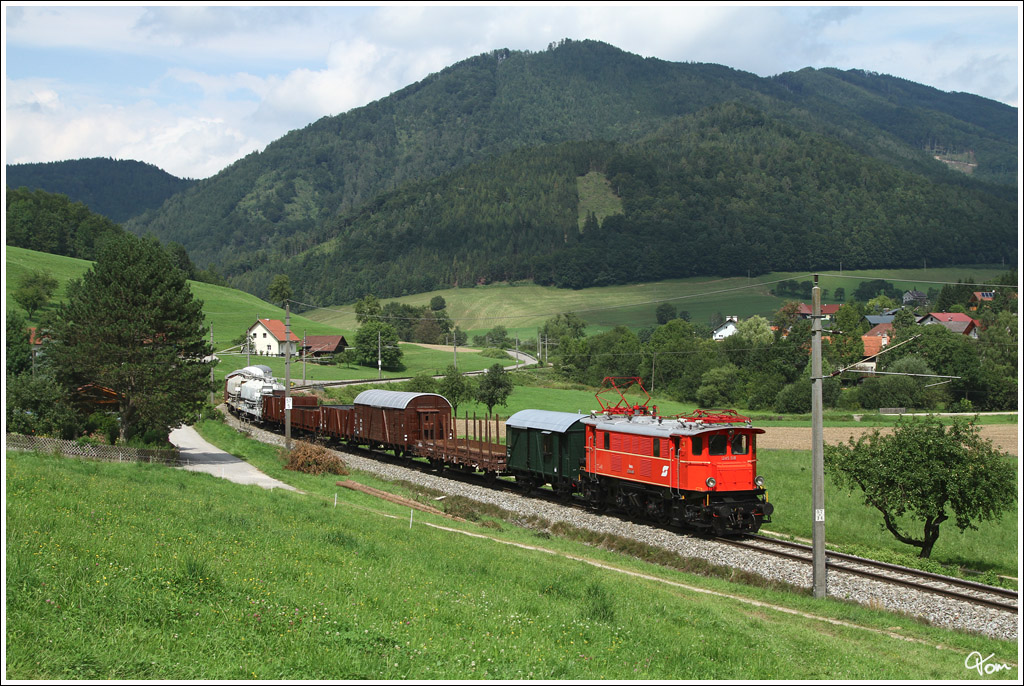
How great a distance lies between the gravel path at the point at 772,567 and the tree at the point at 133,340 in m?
16.0

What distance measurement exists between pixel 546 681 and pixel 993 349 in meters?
101

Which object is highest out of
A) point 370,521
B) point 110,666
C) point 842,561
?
point 110,666

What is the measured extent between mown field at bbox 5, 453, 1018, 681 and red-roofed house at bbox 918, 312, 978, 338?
113 meters

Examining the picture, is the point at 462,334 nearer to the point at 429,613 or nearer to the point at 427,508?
the point at 427,508

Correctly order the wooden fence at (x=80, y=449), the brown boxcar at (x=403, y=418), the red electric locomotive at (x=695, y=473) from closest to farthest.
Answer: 1. the red electric locomotive at (x=695, y=473)
2. the wooden fence at (x=80, y=449)
3. the brown boxcar at (x=403, y=418)

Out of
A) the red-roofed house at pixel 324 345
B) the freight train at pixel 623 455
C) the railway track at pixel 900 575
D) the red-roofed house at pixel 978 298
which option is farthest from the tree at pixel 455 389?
the red-roofed house at pixel 978 298

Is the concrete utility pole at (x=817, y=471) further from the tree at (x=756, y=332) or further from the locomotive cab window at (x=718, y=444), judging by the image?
the tree at (x=756, y=332)

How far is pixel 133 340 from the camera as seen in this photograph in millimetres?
42781

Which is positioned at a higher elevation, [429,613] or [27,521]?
[27,521]

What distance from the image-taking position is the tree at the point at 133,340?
4156 cm

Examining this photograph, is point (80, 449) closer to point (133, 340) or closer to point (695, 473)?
point (133, 340)

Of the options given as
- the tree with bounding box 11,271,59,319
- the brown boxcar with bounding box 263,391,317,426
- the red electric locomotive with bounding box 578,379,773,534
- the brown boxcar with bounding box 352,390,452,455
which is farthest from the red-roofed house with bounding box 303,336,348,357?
the red electric locomotive with bounding box 578,379,773,534

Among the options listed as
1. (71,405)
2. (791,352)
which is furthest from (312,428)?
(791,352)

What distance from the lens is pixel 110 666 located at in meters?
9.32
